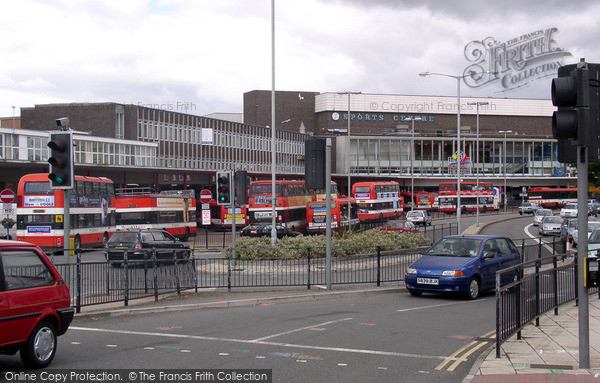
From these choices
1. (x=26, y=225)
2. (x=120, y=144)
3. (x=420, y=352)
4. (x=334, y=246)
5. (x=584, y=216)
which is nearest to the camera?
(x=584, y=216)

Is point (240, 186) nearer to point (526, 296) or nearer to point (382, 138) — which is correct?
point (526, 296)

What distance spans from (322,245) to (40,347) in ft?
53.1

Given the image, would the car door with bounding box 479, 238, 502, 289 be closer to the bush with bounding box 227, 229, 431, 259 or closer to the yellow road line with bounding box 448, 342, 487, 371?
the bush with bounding box 227, 229, 431, 259

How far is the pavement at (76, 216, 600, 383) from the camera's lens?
7.57 m

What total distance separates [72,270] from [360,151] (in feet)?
303

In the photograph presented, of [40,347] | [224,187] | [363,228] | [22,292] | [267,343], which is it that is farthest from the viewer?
[363,228]

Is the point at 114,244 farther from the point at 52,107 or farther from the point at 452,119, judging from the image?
the point at 452,119

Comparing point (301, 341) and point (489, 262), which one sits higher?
point (489, 262)

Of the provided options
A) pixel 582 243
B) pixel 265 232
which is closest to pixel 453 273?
pixel 582 243

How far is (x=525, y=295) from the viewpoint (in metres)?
9.98

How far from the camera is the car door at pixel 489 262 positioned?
16.0m

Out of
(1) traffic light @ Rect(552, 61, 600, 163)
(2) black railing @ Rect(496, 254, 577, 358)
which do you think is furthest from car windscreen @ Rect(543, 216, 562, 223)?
(1) traffic light @ Rect(552, 61, 600, 163)

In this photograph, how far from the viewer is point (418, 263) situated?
624 inches

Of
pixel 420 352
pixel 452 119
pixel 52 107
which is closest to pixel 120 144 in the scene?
pixel 52 107
